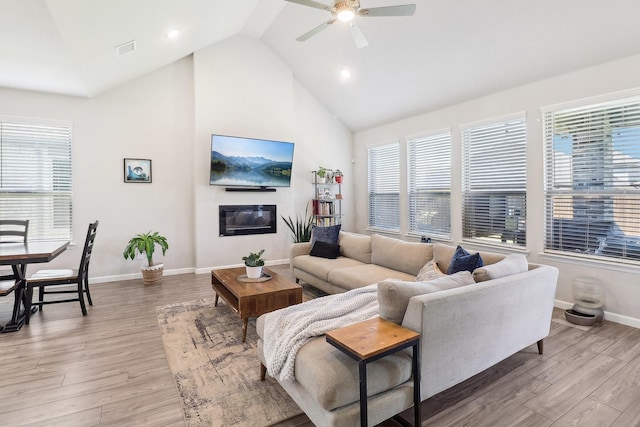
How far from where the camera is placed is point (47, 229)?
4.90 metres

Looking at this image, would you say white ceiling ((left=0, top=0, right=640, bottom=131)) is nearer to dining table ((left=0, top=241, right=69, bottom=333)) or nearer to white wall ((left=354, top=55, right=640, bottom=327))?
white wall ((left=354, top=55, right=640, bottom=327))

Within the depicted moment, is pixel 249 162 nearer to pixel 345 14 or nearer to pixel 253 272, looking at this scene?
pixel 253 272

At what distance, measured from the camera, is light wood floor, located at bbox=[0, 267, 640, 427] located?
205 centimetres

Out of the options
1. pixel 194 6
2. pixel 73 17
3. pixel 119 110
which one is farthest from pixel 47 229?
pixel 194 6

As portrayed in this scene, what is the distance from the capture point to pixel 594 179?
3674 mm

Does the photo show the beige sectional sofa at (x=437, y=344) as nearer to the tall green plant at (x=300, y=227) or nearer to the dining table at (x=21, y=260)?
the dining table at (x=21, y=260)

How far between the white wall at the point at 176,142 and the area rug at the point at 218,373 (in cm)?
216

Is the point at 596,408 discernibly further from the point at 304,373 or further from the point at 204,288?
the point at 204,288

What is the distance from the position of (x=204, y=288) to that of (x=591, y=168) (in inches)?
205

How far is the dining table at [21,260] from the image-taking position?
3172 mm

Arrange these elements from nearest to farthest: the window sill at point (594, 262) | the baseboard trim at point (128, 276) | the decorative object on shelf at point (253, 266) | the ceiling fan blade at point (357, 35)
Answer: the ceiling fan blade at point (357, 35)
the window sill at point (594, 262)
the decorative object on shelf at point (253, 266)
the baseboard trim at point (128, 276)

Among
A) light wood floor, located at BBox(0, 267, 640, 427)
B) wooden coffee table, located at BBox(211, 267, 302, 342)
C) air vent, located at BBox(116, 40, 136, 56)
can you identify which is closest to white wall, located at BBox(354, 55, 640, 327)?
light wood floor, located at BBox(0, 267, 640, 427)

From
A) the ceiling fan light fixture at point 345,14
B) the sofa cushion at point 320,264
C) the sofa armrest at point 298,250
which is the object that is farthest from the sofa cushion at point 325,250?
the ceiling fan light fixture at point 345,14

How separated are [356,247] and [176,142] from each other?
3640mm
